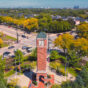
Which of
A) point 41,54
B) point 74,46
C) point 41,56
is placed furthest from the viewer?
point 74,46

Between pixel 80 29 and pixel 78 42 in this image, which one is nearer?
pixel 78 42

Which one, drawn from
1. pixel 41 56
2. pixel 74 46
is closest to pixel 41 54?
pixel 41 56

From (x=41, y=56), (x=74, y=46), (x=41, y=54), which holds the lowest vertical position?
(x=74, y=46)

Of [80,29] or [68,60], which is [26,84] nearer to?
[68,60]

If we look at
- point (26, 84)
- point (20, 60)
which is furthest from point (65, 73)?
point (20, 60)

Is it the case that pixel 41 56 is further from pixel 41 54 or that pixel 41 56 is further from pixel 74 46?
pixel 74 46

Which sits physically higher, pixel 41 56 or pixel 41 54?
pixel 41 54

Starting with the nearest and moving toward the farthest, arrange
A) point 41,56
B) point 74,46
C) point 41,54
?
1. point 41,54
2. point 41,56
3. point 74,46

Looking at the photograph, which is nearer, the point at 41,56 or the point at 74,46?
the point at 41,56

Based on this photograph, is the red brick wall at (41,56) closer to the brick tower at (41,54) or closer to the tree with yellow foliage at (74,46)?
the brick tower at (41,54)
